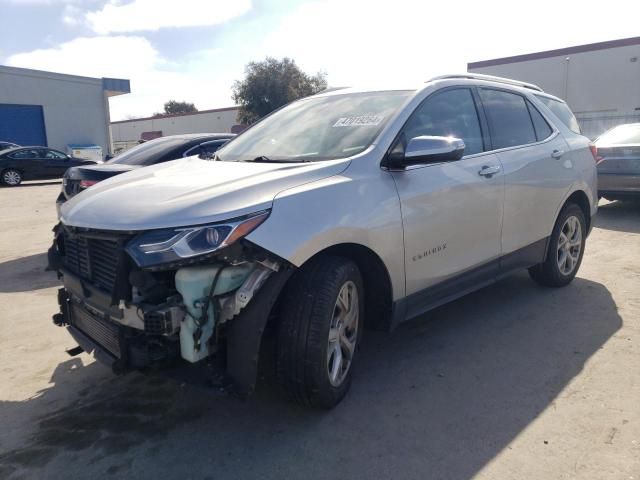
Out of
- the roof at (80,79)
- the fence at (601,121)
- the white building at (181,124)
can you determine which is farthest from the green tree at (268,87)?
the fence at (601,121)

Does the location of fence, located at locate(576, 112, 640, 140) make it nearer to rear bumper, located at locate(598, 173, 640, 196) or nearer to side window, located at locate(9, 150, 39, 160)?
rear bumper, located at locate(598, 173, 640, 196)

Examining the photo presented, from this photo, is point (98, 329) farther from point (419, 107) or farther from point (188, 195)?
point (419, 107)

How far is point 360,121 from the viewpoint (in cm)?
356

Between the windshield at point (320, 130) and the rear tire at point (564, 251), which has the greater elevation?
the windshield at point (320, 130)

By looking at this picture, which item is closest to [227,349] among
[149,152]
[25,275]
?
[25,275]

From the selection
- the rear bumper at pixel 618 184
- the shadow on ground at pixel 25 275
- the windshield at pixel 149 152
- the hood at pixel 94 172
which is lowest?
the shadow on ground at pixel 25 275

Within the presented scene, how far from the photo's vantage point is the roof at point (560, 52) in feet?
95.9

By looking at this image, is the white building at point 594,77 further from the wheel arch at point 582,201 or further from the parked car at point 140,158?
the parked car at point 140,158

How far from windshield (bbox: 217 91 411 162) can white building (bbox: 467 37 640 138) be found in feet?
91.4

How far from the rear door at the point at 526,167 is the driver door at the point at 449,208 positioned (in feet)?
0.52

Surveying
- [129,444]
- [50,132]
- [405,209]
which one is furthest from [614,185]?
[50,132]

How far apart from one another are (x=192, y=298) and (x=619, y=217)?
28.6 feet

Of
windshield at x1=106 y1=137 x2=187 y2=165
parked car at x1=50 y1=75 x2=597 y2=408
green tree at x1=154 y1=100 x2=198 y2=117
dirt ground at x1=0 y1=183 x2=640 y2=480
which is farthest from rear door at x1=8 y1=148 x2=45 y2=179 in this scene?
green tree at x1=154 y1=100 x2=198 y2=117

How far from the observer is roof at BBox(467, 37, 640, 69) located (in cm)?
2922
